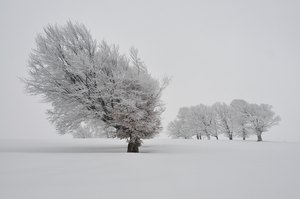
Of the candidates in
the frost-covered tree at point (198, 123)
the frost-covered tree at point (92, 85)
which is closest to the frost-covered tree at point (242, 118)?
the frost-covered tree at point (198, 123)

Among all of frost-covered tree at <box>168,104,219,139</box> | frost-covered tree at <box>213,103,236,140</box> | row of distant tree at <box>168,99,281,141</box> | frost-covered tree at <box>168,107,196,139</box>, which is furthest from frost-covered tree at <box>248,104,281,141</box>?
frost-covered tree at <box>168,107,196,139</box>

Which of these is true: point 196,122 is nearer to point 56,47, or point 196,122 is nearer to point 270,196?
point 56,47

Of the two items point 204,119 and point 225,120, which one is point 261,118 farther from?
point 204,119

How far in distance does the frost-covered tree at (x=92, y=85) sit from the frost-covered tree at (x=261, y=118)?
33.1 metres

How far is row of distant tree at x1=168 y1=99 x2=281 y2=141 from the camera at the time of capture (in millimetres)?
42844

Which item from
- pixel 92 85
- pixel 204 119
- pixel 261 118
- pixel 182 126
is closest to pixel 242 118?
Answer: pixel 261 118

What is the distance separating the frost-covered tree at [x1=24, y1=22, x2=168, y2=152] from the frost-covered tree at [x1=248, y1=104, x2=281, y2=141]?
33.1 m

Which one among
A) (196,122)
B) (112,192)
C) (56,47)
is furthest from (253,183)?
(196,122)

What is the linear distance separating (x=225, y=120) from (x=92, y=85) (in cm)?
3993

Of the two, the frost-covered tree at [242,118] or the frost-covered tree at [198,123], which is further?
the frost-covered tree at [198,123]

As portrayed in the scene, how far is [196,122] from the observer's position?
166 feet

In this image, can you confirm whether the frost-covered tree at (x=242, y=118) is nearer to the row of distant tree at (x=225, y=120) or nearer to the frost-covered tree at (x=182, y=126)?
the row of distant tree at (x=225, y=120)

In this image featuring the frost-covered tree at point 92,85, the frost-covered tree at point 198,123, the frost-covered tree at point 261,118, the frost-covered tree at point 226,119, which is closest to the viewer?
the frost-covered tree at point 92,85

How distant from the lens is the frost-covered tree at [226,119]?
46.9 metres
